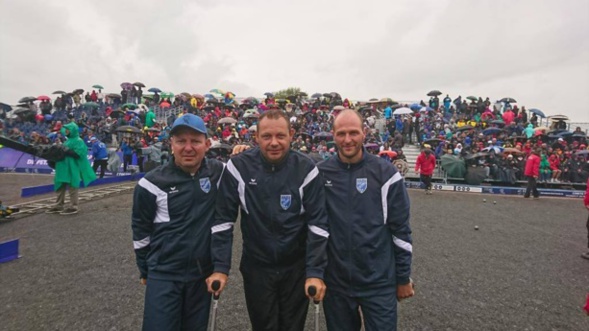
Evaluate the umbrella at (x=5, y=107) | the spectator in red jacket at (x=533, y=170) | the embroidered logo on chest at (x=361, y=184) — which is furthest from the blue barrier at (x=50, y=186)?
the umbrella at (x=5, y=107)

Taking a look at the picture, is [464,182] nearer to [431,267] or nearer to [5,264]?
[431,267]

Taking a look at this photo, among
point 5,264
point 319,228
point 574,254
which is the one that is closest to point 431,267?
point 574,254

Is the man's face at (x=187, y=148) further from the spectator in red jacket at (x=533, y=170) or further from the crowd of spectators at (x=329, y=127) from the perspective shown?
the spectator in red jacket at (x=533, y=170)

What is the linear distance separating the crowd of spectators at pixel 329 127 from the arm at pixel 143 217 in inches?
448

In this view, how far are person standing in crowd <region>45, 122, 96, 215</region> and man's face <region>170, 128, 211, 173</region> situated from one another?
7.42 m

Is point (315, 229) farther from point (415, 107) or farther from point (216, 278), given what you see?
point (415, 107)

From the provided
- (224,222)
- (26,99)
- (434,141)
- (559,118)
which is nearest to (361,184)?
(224,222)

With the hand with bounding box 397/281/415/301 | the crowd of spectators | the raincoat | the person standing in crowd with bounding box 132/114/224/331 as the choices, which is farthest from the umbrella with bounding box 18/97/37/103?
the hand with bounding box 397/281/415/301

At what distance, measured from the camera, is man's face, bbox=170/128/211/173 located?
259cm

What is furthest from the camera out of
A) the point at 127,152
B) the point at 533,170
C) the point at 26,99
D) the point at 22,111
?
the point at 26,99

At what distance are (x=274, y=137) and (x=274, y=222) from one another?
0.67m

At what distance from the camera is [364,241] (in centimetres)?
243

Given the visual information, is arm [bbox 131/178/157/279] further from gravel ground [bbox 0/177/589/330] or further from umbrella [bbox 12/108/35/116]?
umbrella [bbox 12/108/35/116]

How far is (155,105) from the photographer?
29.5m
